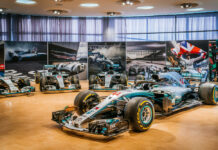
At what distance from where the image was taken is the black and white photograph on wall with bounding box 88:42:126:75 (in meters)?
15.9

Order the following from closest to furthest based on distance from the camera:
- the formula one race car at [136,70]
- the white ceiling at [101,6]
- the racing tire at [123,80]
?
the racing tire at [123,80] → the white ceiling at [101,6] → the formula one race car at [136,70]

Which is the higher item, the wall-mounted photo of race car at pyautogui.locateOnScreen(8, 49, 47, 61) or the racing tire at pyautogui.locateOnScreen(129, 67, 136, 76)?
the wall-mounted photo of race car at pyautogui.locateOnScreen(8, 49, 47, 61)

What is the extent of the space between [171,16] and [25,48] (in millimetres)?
10825

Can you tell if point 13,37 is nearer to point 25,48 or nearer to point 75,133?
point 25,48

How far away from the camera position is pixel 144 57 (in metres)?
15.7

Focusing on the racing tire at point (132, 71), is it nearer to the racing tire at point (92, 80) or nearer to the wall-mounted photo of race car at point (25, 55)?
the racing tire at point (92, 80)

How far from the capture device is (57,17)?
18.3 m

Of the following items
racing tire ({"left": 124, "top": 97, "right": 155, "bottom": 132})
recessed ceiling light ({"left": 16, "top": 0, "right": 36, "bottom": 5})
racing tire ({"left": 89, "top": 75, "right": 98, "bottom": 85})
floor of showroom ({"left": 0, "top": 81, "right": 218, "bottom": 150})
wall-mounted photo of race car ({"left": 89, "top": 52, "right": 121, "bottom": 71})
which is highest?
recessed ceiling light ({"left": 16, "top": 0, "right": 36, "bottom": 5})

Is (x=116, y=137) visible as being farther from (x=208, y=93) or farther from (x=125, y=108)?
(x=208, y=93)

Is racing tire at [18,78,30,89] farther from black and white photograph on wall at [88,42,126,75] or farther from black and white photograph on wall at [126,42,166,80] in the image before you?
black and white photograph on wall at [126,42,166,80]

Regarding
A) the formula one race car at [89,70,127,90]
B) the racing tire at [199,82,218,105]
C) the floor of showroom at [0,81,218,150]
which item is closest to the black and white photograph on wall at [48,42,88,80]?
the formula one race car at [89,70,127,90]

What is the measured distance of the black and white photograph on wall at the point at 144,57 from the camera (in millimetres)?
15461

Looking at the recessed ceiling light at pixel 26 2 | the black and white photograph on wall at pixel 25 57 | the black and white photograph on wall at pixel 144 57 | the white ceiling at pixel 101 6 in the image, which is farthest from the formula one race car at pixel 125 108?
the black and white photograph on wall at pixel 25 57

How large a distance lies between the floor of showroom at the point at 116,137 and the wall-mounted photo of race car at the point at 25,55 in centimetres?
943
